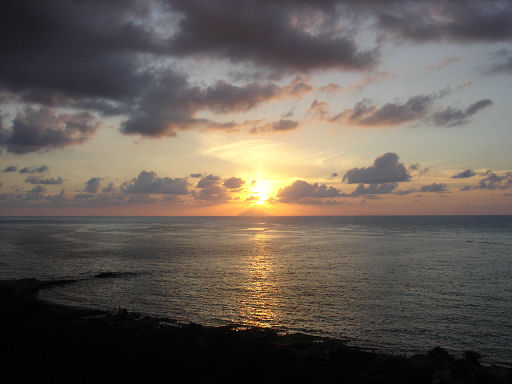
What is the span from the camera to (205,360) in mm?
26500

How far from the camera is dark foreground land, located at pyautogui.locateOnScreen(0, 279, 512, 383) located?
23.5 meters

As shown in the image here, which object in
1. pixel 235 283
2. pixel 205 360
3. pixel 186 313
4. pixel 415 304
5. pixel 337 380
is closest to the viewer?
pixel 337 380

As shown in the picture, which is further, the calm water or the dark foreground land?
the calm water

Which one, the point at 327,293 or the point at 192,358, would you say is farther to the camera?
the point at 327,293

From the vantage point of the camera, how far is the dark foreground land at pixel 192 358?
23484 mm

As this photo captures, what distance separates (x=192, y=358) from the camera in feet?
88.0

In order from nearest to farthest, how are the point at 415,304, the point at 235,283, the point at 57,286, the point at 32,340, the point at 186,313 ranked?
the point at 32,340 < the point at 186,313 < the point at 415,304 < the point at 57,286 < the point at 235,283

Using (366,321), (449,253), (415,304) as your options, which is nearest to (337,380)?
(366,321)

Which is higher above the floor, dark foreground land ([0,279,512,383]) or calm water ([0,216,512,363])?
dark foreground land ([0,279,512,383])

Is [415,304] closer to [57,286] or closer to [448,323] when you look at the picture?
[448,323]

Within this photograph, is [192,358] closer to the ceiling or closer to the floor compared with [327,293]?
closer to the ceiling

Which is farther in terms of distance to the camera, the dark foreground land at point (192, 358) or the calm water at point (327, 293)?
the calm water at point (327, 293)

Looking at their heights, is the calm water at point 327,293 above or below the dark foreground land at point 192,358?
below

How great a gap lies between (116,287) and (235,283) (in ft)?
66.5
